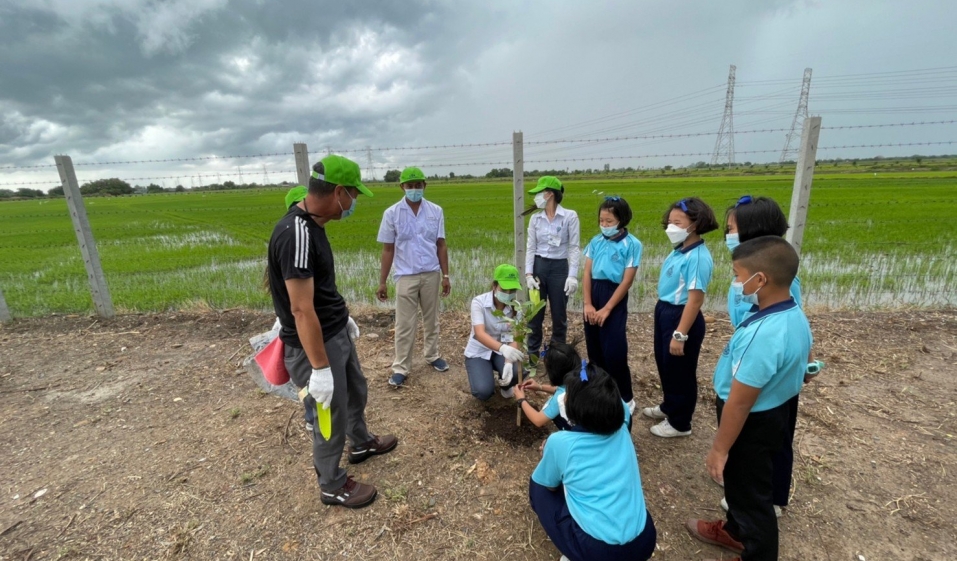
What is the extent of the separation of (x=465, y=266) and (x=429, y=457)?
517cm

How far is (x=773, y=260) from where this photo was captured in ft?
5.74

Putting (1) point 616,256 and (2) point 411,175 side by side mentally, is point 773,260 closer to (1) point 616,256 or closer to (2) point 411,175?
(1) point 616,256

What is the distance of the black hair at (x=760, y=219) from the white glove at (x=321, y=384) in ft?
7.53

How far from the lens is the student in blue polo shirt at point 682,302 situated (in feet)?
8.69

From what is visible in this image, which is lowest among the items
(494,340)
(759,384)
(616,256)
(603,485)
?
(603,485)

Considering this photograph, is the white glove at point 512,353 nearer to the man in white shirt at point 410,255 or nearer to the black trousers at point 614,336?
the black trousers at point 614,336

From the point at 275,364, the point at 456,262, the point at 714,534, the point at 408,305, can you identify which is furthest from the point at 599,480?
the point at 456,262

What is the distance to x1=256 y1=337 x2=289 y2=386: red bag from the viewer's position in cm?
242

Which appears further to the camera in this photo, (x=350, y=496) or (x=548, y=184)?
(x=548, y=184)

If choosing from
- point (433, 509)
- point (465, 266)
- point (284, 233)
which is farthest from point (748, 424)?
point (465, 266)

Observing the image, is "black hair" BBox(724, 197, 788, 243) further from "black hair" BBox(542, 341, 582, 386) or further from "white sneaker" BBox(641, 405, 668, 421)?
"white sneaker" BBox(641, 405, 668, 421)

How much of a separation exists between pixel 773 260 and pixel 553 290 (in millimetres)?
2359

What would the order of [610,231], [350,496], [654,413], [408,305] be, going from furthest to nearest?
[408,305] < [654,413] < [610,231] < [350,496]

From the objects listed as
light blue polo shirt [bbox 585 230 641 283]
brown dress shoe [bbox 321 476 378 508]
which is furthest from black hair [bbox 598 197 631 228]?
brown dress shoe [bbox 321 476 378 508]
